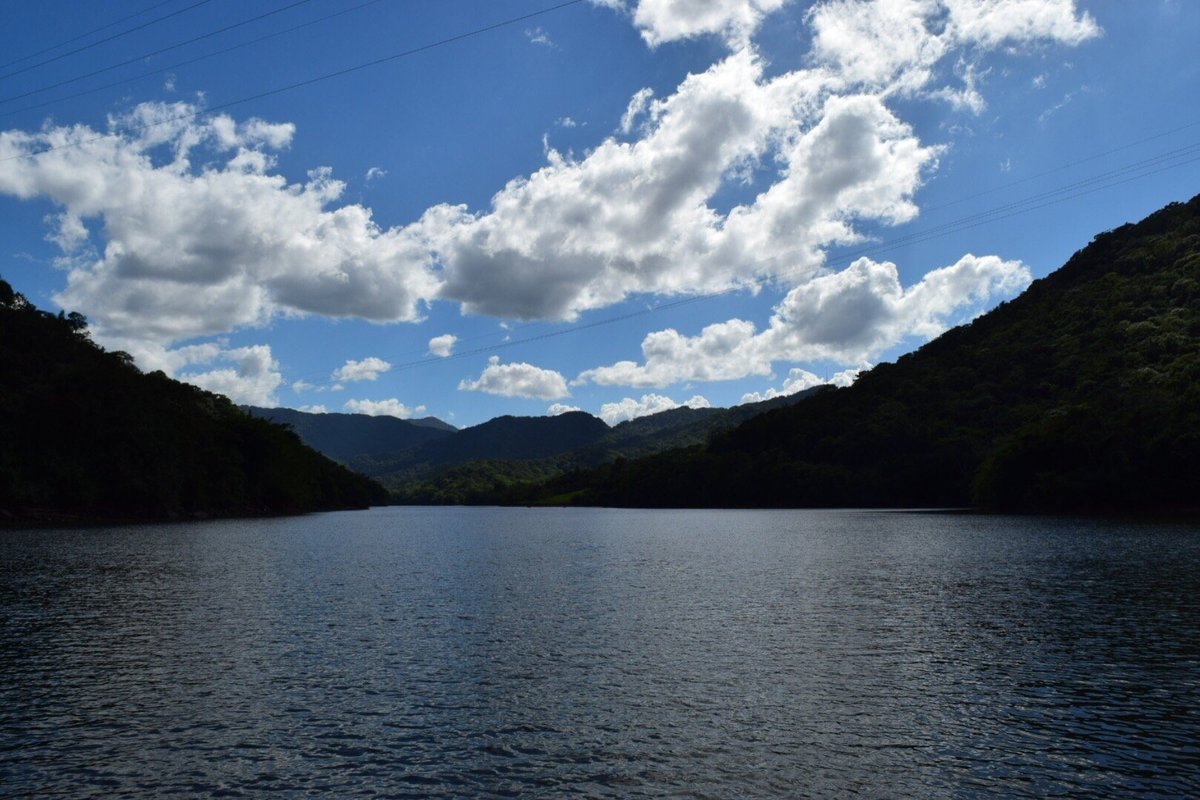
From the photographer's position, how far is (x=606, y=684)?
27641 millimetres

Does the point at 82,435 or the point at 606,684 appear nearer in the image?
the point at 606,684

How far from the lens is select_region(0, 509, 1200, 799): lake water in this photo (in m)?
19.0

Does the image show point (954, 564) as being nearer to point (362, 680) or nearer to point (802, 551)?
point (802, 551)

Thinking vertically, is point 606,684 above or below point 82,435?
below

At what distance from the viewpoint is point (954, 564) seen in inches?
2564

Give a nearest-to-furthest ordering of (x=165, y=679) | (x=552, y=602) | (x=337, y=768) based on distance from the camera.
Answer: (x=337, y=768)
(x=165, y=679)
(x=552, y=602)

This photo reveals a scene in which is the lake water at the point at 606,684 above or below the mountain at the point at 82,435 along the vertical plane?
below

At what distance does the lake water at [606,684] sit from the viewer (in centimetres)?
1905

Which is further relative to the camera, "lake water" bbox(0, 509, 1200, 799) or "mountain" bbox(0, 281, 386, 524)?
"mountain" bbox(0, 281, 386, 524)

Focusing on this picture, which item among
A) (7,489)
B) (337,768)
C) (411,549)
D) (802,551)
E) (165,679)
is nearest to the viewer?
(337,768)

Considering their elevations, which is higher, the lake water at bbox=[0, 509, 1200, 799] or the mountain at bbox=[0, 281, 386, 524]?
the mountain at bbox=[0, 281, 386, 524]

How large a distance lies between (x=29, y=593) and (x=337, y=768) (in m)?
40.9

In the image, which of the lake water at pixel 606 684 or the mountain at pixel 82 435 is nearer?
the lake water at pixel 606 684

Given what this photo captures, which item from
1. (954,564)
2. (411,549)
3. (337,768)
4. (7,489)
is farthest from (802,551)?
(7,489)
